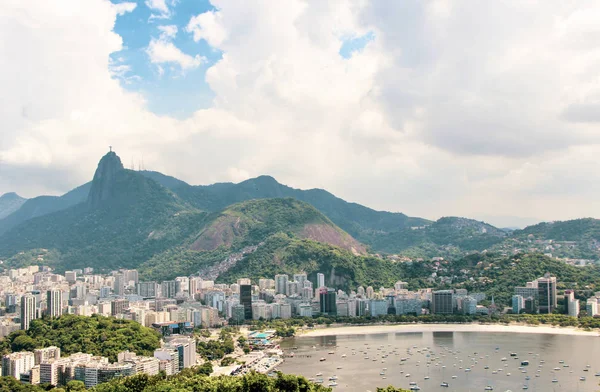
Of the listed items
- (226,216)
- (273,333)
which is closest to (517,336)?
(273,333)

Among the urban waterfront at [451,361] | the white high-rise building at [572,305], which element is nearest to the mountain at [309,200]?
the white high-rise building at [572,305]

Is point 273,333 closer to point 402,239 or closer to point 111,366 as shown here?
point 111,366

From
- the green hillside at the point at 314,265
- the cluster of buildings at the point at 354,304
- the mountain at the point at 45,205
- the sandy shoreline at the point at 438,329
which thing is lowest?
the sandy shoreline at the point at 438,329

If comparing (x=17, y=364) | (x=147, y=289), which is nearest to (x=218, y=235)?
(x=147, y=289)

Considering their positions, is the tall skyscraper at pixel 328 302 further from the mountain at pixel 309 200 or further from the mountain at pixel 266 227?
the mountain at pixel 309 200

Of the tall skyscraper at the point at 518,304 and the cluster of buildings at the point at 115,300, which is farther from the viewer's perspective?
the tall skyscraper at the point at 518,304

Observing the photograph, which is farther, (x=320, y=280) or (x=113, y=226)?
(x=113, y=226)

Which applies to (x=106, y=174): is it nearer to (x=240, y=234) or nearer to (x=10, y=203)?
(x=240, y=234)
